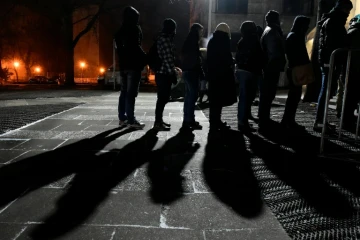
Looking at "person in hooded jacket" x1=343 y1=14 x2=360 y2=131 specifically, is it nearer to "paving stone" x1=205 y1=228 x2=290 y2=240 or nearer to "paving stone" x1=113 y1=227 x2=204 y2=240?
"paving stone" x1=205 y1=228 x2=290 y2=240

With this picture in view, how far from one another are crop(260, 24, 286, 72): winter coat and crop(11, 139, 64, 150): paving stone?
3.35 metres

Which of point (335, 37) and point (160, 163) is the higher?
point (335, 37)

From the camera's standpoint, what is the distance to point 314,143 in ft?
14.8

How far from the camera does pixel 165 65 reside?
5.32 m

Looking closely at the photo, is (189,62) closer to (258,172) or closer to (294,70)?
(294,70)

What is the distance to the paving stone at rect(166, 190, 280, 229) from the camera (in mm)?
2223

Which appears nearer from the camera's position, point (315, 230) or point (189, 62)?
point (315, 230)

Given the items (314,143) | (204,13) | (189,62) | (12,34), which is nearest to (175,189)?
(314,143)

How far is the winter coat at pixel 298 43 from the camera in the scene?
516 centimetres

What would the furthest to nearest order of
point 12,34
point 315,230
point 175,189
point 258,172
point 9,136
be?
point 12,34
point 9,136
point 258,172
point 175,189
point 315,230

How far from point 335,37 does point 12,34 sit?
3957 cm

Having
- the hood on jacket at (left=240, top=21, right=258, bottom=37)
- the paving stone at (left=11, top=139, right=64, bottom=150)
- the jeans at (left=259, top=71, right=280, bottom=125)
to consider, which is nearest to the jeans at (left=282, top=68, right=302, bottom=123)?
the jeans at (left=259, top=71, right=280, bottom=125)

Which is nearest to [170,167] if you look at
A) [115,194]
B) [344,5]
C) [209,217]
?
[115,194]

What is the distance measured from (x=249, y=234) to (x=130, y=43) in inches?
157
